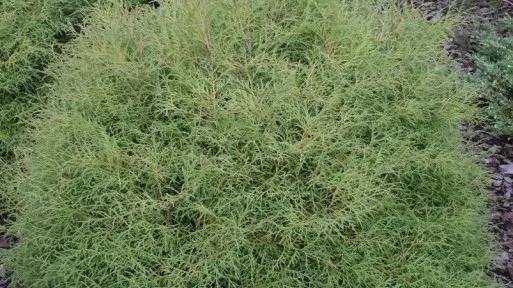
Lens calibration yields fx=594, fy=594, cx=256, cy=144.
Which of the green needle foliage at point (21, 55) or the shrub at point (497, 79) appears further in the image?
the shrub at point (497, 79)

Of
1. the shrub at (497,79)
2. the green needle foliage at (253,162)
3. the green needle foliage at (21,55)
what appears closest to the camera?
the green needle foliage at (253,162)

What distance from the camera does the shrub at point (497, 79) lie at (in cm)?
336

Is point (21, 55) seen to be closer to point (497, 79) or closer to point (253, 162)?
point (253, 162)

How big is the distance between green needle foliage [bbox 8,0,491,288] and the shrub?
106 centimetres

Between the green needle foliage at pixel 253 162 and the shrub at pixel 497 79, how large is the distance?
3.46 ft

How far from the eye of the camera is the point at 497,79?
3529 mm

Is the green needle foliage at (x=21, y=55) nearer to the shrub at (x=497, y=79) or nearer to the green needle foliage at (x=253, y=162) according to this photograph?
the green needle foliage at (x=253, y=162)

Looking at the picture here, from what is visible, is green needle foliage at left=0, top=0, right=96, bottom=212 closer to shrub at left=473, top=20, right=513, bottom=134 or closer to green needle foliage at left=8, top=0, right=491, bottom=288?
green needle foliage at left=8, top=0, right=491, bottom=288

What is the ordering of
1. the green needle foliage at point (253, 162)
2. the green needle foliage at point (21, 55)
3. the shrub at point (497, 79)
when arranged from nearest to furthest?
the green needle foliage at point (253, 162) → the green needle foliage at point (21, 55) → the shrub at point (497, 79)

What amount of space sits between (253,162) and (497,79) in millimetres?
2121

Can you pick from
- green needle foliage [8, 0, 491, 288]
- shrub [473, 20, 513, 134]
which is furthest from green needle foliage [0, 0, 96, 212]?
shrub [473, 20, 513, 134]

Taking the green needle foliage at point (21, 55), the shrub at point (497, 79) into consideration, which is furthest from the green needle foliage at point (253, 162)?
the shrub at point (497, 79)

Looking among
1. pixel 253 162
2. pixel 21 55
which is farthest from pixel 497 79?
pixel 21 55

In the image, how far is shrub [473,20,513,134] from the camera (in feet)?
11.0
